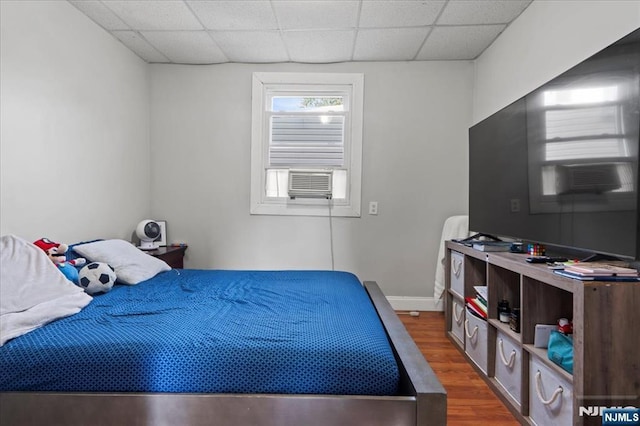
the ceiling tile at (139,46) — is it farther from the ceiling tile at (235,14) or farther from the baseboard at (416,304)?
the baseboard at (416,304)

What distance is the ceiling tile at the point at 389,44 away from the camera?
8.91 ft

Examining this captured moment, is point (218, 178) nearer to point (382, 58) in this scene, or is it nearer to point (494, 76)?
point (382, 58)

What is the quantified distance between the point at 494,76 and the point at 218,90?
2.49 meters

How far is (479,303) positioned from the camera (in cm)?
211

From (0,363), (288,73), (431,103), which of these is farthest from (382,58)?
(0,363)

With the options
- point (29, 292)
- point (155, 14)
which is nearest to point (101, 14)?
point (155, 14)

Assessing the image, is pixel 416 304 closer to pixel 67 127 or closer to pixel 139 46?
pixel 67 127

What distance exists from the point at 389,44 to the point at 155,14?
1.85 metres

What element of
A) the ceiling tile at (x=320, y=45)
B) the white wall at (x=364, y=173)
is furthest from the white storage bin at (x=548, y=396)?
the ceiling tile at (x=320, y=45)

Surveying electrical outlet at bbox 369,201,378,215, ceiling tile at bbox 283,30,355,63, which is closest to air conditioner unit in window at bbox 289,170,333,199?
electrical outlet at bbox 369,201,378,215

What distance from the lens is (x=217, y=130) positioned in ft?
11.0

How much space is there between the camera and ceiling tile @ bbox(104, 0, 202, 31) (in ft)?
7.80

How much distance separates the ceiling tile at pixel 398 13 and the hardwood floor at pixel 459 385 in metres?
2.40

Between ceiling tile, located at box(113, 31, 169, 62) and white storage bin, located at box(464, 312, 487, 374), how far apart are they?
11.0 feet
